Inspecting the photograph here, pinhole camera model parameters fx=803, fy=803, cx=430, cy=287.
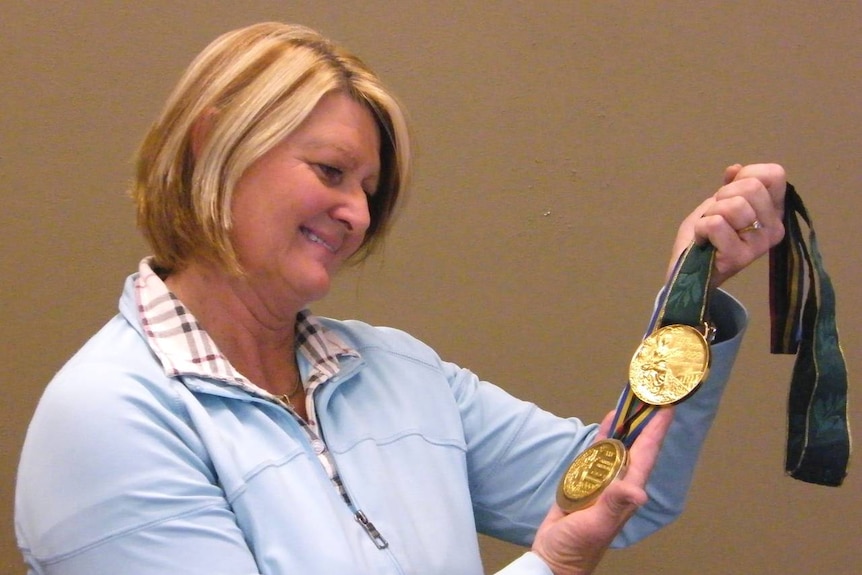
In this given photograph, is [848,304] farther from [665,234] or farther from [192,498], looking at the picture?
[192,498]

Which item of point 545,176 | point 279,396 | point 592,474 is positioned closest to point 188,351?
point 279,396

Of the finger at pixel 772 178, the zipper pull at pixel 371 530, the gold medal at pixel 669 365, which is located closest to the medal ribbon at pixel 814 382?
the finger at pixel 772 178

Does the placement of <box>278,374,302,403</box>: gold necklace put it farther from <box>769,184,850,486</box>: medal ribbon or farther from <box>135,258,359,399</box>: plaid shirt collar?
<box>769,184,850,486</box>: medal ribbon

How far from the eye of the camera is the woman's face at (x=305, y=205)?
35.8 inches

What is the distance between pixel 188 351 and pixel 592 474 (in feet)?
1.47

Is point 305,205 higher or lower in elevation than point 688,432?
higher

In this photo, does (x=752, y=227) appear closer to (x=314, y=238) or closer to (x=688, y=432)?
(x=688, y=432)

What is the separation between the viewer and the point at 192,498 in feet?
2.54

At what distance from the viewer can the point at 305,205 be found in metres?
0.92

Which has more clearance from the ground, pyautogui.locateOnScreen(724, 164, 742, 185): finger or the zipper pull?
pyautogui.locateOnScreen(724, 164, 742, 185): finger

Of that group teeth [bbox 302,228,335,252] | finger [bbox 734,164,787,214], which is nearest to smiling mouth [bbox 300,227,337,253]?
teeth [bbox 302,228,335,252]

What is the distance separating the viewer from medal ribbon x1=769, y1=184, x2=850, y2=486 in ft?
2.78

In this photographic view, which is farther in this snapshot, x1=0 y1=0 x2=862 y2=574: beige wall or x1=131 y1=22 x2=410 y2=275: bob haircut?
x1=0 y1=0 x2=862 y2=574: beige wall

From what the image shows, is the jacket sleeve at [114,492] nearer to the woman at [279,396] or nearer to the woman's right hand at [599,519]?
the woman at [279,396]
